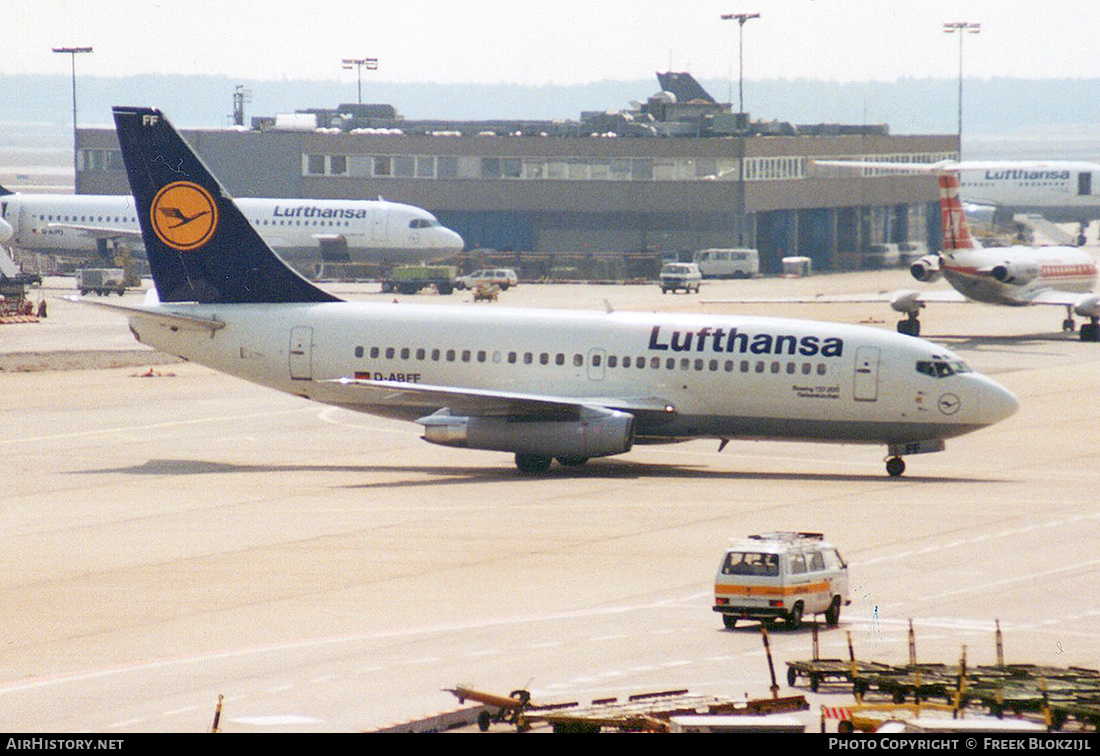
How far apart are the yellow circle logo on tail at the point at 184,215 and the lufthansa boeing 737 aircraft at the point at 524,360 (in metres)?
0.05

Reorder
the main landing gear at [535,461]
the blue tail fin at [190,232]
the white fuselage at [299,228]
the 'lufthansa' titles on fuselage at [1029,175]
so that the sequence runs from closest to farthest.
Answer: the main landing gear at [535,461] → the blue tail fin at [190,232] → the white fuselage at [299,228] → the 'lufthansa' titles on fuselage at [1029,175]

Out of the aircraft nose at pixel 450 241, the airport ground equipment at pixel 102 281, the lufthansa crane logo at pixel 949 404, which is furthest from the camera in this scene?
the aircraft nose at pixel 450 241

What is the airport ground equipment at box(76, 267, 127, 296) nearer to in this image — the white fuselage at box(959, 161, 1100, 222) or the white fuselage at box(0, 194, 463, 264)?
the white fuselage at box(0, 194, 463, 264)

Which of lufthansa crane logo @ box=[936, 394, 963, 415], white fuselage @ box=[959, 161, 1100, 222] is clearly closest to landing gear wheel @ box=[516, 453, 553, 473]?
lufthansa crane logo @ box=[936, 394, 963, 415]

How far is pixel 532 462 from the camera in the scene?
52188mm

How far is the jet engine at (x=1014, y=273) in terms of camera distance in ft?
311

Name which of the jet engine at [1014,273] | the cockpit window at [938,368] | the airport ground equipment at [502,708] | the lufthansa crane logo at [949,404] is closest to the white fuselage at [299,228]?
the jet engine at [1014,273]

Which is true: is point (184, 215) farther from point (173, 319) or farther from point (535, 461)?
point (535, 461)

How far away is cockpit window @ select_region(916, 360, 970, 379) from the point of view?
51.3 m

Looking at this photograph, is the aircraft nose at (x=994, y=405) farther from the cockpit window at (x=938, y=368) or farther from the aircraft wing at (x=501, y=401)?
the aircraft wing at (x=501, y=401)

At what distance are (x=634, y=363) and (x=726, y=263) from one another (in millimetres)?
94581

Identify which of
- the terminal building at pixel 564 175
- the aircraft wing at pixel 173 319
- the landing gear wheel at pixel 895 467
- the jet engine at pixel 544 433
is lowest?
the landing gear wheel at pixel 895 467

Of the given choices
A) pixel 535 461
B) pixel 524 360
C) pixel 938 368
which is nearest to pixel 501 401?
pixel 535 461

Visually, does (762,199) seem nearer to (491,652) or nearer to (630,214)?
(630,214)
